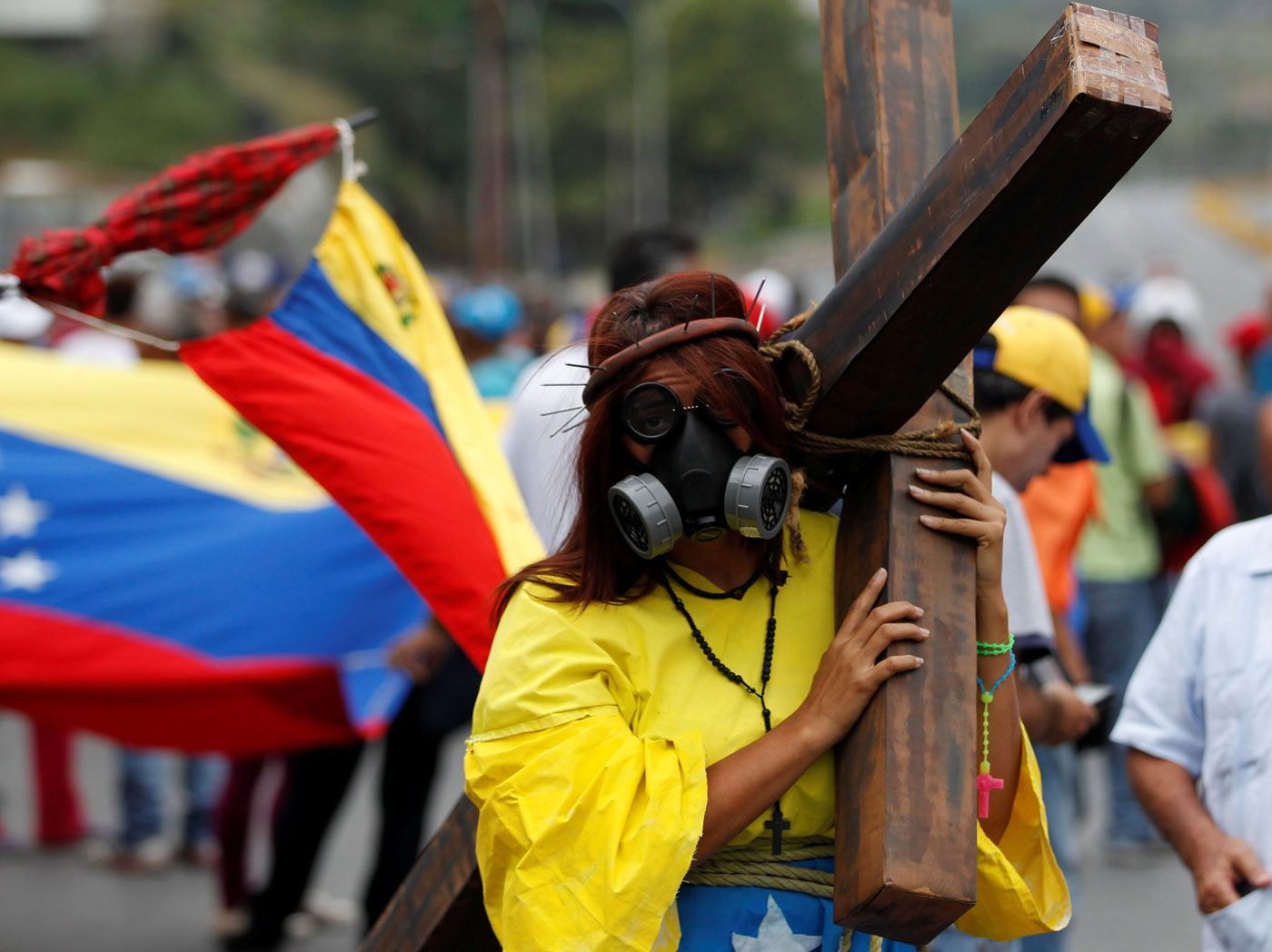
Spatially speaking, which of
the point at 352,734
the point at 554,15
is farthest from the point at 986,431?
the point at 554,15

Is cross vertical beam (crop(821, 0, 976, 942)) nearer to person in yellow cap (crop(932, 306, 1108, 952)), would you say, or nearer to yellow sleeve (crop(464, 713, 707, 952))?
yellow sleeve (crop(464, 713, 707, 952))

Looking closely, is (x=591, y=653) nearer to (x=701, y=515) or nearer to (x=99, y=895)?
(x=701, y=515)

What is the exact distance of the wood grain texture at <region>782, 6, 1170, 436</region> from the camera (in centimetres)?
158

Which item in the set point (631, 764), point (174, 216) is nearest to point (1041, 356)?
point (631, 764)

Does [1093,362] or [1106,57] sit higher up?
[1106,57]

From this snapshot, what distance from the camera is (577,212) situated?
215 feet

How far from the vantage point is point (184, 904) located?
5.65 metres

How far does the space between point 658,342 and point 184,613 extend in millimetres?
3451

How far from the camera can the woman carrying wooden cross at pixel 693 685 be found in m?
1.79

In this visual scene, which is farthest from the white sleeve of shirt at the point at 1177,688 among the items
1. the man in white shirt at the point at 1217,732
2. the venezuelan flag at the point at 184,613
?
the venezuelan flag at the point at 184,613

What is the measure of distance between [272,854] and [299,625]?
30.6 inches

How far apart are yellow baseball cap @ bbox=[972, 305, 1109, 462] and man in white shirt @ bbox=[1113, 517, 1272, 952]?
469 millimetres

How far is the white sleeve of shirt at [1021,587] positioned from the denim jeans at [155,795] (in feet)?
13.9

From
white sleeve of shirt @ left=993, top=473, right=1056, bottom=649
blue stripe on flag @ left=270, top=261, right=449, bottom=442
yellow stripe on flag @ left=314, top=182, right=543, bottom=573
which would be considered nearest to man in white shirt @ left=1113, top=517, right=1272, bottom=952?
white sleeve of shirt @ left=993, top=473, right=1056, bottom=649
